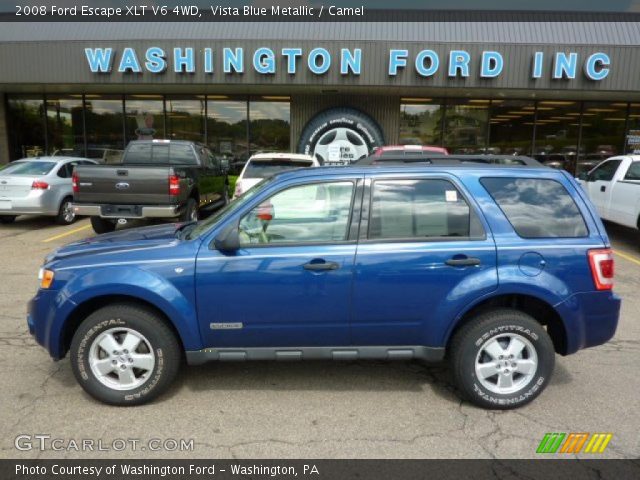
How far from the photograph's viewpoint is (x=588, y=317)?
344 cm

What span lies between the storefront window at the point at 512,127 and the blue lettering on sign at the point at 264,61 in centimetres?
824

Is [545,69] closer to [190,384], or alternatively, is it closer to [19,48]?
[190,384]

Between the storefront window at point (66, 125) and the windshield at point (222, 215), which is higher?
the storefront window at point (66, 125)

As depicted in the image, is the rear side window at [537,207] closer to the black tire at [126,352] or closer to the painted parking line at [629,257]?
the black tire at [126,352]

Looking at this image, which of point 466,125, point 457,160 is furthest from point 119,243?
point 466,125

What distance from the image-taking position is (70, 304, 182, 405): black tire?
3359 mm

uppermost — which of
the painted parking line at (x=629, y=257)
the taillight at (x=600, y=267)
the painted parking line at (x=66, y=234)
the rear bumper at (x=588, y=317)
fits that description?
the taillight at (x=600, y=267)

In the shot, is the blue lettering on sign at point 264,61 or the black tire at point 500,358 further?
the blue lettering on sign at point 264,61

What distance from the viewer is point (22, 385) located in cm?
376

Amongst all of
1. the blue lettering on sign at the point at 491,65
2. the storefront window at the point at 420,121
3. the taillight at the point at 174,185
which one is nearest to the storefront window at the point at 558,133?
the storefront window at the point at 420,121

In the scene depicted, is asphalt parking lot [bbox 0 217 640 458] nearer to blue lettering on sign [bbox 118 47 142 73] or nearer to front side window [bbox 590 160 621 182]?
front side window [bbox 590 160 621 182]

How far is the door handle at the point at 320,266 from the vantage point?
10.9 ft

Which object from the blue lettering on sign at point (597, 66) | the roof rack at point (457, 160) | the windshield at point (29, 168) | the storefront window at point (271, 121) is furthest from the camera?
the storefront window at point (271, 121)
